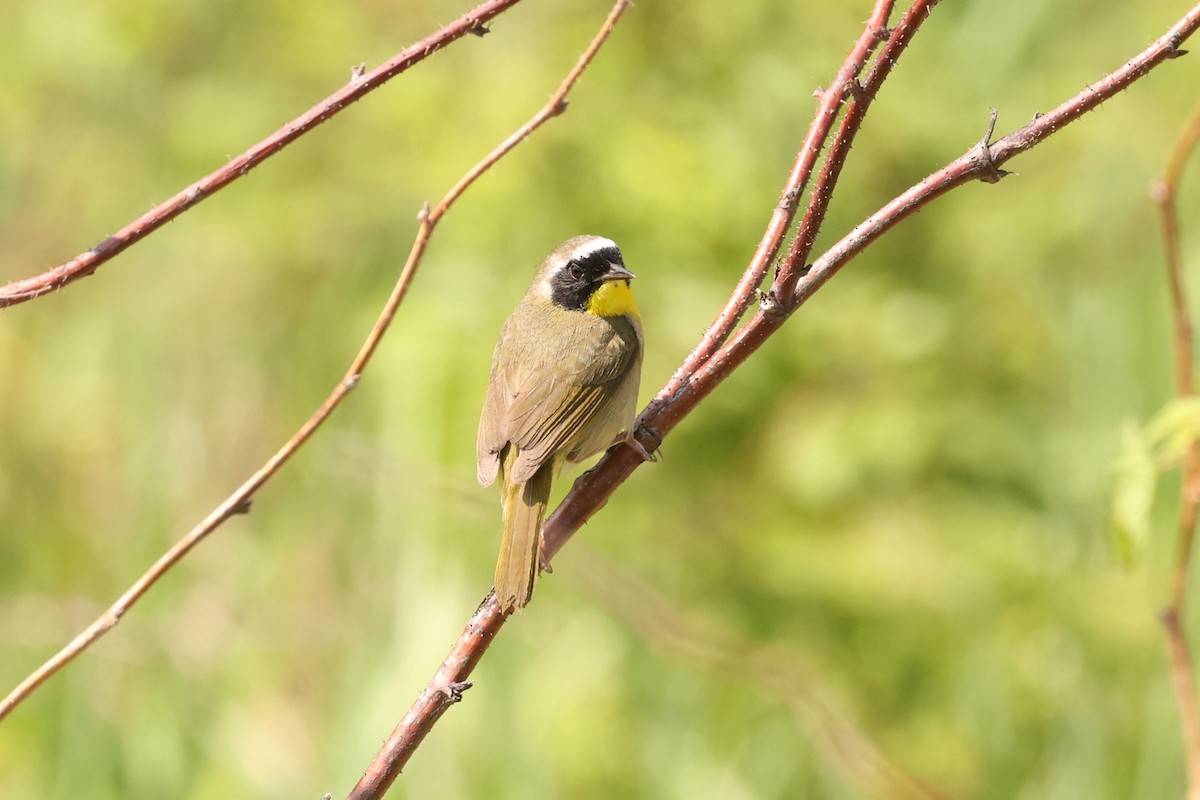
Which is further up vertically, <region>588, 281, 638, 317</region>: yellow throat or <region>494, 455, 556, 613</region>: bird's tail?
<region>588, 281, 638, 317</region>: yellow throat

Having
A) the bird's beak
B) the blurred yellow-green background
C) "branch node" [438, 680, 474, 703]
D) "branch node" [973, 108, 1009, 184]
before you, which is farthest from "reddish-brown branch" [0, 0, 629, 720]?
the blurred yellow-green background

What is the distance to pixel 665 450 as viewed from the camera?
4184 millimetres

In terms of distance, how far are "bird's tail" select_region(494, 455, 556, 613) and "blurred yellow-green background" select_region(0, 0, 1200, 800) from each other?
370 mm

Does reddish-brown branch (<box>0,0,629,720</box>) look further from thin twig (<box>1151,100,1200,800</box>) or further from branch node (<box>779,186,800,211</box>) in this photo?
thin twig (<box>1151,100,1200,800</box>)

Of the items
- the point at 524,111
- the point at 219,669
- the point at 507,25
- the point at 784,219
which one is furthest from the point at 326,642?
the point at 784,219

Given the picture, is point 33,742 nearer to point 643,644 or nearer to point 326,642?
point 326,642

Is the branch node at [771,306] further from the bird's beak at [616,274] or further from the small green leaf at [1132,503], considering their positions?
the bird's beak at [616,274]

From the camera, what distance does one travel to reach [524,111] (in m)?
4.43

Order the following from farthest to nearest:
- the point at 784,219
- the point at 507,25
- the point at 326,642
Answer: the point at 507,25, the point at 326,642, the point at 784,219

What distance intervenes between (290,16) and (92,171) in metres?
1.04

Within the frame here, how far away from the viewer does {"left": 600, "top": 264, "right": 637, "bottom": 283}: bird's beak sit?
293cm

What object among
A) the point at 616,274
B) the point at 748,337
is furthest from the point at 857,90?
the point at 616,274

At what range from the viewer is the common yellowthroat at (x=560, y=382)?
252 centimetres

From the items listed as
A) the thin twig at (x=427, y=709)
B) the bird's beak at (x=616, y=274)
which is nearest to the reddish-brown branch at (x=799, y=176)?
the thin twig at (x=427, y=709)
